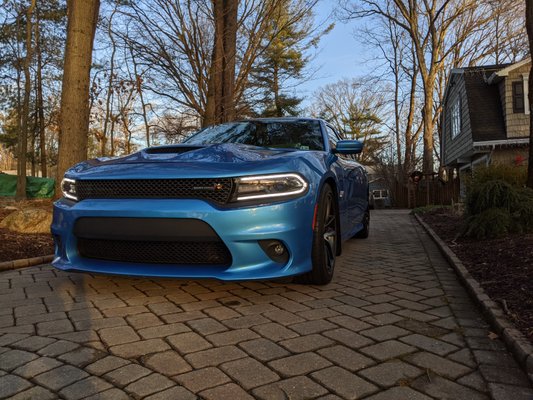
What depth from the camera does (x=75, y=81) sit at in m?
6.61

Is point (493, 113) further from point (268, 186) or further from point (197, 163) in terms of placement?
point (197, 163)

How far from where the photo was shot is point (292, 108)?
2677 cm

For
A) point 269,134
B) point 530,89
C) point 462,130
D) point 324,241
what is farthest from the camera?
point 462,130

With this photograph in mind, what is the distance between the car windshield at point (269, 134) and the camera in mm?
4078

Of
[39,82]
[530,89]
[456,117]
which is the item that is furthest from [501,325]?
[39,82]

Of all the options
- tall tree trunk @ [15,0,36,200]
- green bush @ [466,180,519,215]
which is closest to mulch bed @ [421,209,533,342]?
green bush @ [466,180,519,215]

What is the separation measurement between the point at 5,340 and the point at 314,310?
6.10 feet

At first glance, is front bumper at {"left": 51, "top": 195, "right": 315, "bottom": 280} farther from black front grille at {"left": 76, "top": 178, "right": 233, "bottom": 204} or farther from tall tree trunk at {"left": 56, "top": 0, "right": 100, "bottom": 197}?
tall tree trunk at {"left": 56, "top": 0, "right": 100, "bottom": 197}

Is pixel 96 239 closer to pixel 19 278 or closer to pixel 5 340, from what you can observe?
pixel 5 340

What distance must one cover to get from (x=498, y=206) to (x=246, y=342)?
4.55 meters

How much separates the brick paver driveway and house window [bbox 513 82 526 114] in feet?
44.2

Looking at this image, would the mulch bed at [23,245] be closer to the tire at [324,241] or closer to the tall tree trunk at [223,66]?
the tire at [324,241]

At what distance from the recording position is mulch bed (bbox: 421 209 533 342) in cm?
259

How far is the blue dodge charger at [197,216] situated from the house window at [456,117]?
55.5ft
